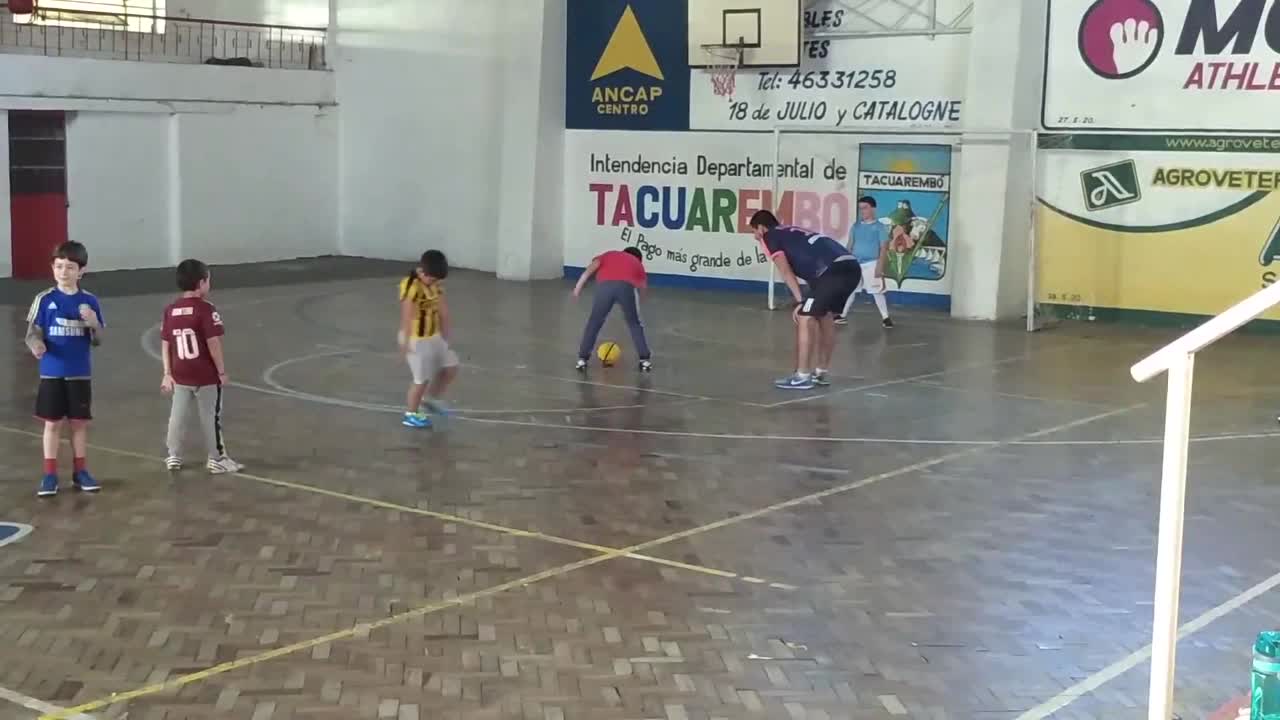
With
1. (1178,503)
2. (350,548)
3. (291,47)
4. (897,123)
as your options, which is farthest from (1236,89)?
(291,47)

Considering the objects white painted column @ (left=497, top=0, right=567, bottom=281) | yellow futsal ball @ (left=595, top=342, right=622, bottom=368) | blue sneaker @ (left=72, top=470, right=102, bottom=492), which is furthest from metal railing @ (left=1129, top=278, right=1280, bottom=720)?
white painted column @ (left=497, top=0, right=567, bottom=281)

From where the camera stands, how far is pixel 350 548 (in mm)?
8211

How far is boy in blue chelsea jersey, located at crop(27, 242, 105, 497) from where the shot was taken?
30.1ft

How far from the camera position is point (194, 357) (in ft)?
32.2

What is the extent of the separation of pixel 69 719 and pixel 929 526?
5.10m

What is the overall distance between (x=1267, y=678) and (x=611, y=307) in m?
10.6

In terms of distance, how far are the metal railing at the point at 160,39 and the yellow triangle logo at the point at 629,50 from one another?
7092 millimetres

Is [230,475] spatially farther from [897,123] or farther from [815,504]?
[897,123]

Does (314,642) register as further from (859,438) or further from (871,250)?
(871,250)

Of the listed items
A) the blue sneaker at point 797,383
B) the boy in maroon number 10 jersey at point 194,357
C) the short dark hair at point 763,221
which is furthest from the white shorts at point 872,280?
the boy in maroon number 10 jersey at point 194,357

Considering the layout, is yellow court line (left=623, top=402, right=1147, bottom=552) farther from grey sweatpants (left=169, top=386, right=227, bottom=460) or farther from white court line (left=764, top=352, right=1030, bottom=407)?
grey sweatpants (left=169, top=386, right=227, bottom=460)

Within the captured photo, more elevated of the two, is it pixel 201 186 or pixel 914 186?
pixel 914 186

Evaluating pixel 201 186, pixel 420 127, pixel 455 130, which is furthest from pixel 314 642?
pixel 420 127

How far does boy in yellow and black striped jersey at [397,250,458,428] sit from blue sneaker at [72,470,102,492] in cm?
271
